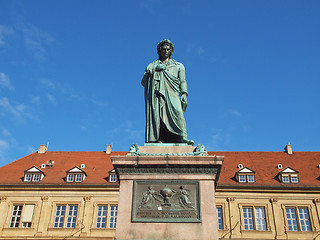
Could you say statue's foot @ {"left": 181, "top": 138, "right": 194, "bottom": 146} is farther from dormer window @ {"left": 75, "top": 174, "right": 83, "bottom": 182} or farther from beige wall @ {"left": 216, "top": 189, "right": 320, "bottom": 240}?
dormer window @ {"left": 75, "top": 174, "right": 83, "bottom": 182}

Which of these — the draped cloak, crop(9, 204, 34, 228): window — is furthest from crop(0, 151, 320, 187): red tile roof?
the draped cloak

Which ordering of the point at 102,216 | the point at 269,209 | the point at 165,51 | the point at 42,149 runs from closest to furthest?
the point at 165,51 < the point at 269,209 < the point at 102,216 < the point at 42,149

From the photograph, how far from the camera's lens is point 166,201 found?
6.15 m

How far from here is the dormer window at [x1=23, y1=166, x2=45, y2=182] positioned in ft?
106

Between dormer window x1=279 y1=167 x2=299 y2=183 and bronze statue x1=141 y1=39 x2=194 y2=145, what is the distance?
2595 centimetres

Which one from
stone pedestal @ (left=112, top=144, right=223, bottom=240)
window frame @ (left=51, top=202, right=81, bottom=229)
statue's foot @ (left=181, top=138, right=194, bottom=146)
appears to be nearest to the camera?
stone pedestal @ (left=112, top=144, right=223, bottom=240)

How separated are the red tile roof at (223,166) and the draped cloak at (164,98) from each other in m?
24.2

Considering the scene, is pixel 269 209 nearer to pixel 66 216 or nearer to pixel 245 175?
pixel 245 175

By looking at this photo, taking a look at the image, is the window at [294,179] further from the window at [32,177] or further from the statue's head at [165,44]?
the statue's head at [165,44]

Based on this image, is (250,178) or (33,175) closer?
(250,178)

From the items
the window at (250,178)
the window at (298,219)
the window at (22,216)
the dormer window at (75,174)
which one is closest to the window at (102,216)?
the dormer window at (75,174)

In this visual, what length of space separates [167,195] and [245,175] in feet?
88.5

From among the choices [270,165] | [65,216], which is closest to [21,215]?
[65,216]

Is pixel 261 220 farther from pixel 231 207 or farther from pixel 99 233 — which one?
pixel 99 233
